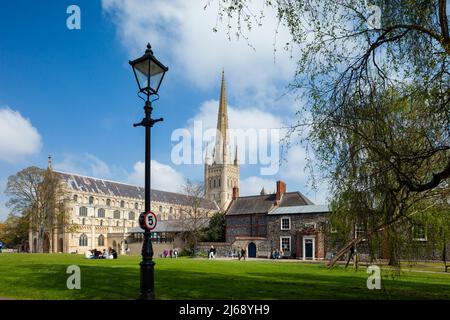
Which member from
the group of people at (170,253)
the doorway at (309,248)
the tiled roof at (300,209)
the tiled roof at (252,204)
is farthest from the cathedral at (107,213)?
the doorway at (309,248)

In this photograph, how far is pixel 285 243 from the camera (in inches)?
2077

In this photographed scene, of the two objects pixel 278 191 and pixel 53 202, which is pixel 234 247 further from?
pixel 53 202

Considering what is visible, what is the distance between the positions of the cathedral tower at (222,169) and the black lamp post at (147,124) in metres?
137

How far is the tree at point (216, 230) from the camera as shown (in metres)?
63.2

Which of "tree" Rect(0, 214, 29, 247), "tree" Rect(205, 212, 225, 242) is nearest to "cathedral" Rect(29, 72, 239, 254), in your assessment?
"tree" Rect(0, 214, 29, 247)

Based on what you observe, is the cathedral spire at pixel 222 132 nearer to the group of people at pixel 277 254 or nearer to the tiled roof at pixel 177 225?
the tiled roof at pixel 177 225

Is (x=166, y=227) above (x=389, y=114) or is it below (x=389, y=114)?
below

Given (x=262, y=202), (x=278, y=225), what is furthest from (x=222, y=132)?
(x=278, y=225)

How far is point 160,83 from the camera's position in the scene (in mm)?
9164

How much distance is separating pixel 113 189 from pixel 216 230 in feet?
191

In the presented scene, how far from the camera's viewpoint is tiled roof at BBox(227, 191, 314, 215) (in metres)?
57.5

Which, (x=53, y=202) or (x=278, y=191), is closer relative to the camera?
(x=278, y=191)

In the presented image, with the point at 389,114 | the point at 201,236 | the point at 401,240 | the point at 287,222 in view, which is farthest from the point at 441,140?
the point at 201,236
